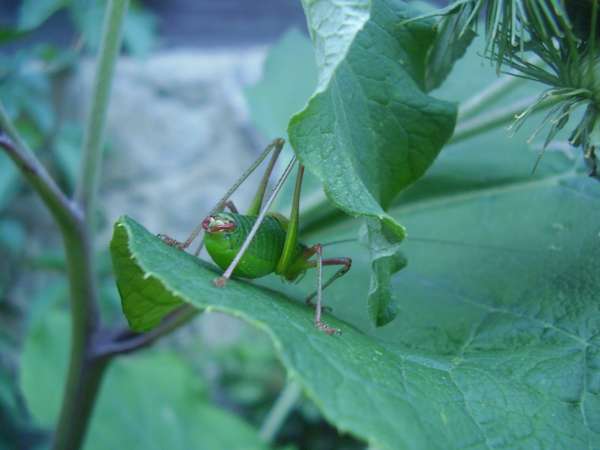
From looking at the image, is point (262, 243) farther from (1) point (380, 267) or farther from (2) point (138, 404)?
(2) point (138, 404)

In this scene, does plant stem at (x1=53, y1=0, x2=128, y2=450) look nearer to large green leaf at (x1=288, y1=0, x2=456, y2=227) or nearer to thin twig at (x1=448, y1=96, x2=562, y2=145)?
large green leaf at (x1=288, y1=0, x2=456, y2=227)

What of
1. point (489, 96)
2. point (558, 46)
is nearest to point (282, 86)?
point (489, 96)

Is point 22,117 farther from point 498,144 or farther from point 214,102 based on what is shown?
point 498,144

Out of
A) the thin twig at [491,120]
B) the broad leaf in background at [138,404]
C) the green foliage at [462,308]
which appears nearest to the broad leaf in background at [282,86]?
the green foliage at [462,308]

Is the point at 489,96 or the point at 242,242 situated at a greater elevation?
the point at 489,96

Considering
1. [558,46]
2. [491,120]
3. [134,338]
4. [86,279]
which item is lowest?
[134,338]

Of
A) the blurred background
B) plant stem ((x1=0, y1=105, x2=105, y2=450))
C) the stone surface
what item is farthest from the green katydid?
the stone surface

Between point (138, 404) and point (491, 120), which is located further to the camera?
point (138, 404)
